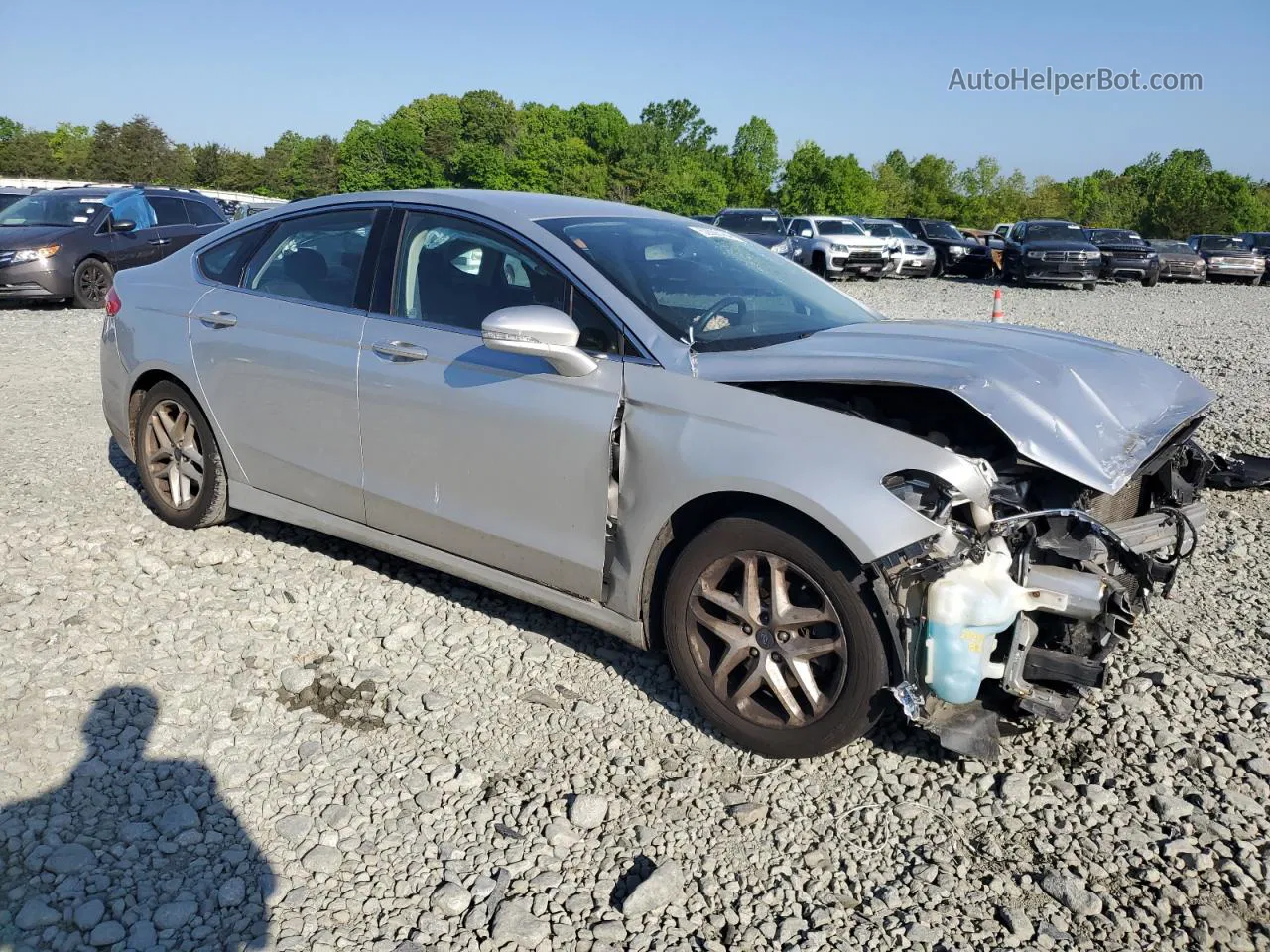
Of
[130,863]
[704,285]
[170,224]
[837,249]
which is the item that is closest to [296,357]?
[704,285]

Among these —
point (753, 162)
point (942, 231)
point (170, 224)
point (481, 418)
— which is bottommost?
point (481, 418)

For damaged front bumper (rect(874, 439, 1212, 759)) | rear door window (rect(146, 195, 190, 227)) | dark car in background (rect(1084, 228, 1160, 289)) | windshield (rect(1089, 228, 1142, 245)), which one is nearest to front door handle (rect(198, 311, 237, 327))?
damaged front bumper (rect(874, 439, 1212, 759))

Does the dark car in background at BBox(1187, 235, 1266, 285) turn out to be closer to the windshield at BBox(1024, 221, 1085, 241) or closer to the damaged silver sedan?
the windshield at BBox(1024, 221, 1085, 241)

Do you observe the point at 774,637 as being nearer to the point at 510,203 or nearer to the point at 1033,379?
the point at 1033,379

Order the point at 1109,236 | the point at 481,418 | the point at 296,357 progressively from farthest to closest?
the point at 1109,236
the point at 296,357
the point at 481,418

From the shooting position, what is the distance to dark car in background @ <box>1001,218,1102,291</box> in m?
26.0

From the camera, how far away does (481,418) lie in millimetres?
3795

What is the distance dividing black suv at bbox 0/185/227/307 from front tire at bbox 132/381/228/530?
9.72m

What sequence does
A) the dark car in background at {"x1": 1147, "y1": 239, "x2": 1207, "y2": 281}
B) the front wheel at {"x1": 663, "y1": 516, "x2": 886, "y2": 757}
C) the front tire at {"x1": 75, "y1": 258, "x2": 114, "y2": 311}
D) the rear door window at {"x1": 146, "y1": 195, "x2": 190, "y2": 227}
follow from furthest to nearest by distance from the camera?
1. the dark car in background at {"x1": 1147, "y1": 239, "x2": 1207, "y2": 281}
2. the rear door window at {"x1": 146, "y1": 195, "x2": 190, "y2": 227}
3. the front tire at {"x1": 75, "y1": 258, "x2": 114, "y2": 311}
4. the front wheel at {"x1": 663, "y1": 516, "x2": 886, "y2": 757}

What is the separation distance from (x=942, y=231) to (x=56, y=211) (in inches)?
898

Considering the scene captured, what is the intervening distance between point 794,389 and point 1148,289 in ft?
92.9

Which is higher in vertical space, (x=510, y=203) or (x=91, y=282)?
(x=510, y=203)

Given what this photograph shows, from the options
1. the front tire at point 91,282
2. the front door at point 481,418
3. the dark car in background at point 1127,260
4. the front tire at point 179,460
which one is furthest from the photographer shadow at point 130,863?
the dark car in background at point 1127,260

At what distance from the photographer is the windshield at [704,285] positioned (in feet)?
12.1
